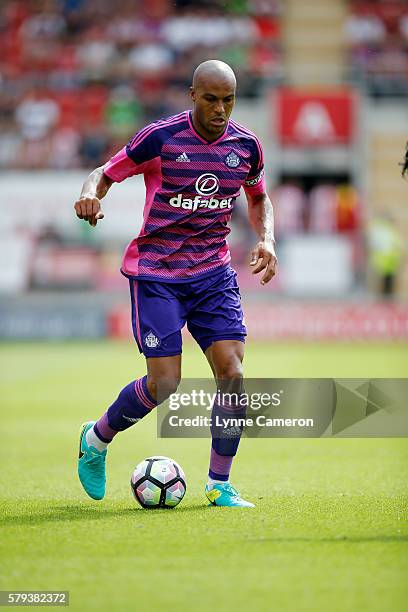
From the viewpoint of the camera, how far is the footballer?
638 cm

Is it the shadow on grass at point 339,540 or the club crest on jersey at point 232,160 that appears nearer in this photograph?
the shadow on grass at point 339,540

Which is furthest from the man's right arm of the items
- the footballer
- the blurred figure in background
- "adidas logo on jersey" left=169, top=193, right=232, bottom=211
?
the blurred figure in background

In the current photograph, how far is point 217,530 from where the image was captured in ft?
18.2

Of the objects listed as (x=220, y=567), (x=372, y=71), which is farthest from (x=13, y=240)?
(x=220, y=567)

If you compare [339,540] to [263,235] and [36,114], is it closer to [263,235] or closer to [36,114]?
[263,235]

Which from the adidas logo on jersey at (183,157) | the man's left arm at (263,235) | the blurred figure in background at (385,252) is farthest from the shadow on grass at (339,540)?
the blurred figure in background at (385,252)

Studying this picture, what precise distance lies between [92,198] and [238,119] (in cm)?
2114

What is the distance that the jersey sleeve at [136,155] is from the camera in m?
6.37

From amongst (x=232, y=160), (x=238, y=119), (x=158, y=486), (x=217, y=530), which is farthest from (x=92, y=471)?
(x=238, y=119)

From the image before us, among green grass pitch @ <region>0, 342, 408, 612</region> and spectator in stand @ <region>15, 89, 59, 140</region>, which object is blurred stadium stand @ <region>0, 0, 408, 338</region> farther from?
green grass pitch @ <region>0, 342, 408, 612</region>

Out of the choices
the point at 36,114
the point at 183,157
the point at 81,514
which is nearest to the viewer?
the point at 81,514

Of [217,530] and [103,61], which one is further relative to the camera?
[103,61]

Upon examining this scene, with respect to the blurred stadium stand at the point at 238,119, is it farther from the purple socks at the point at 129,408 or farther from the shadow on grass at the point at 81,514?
the shadow on grass at the point at 81,514

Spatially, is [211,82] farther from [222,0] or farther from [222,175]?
[222,0]
